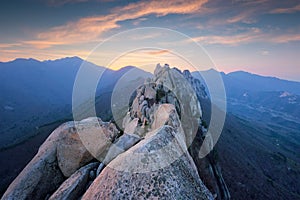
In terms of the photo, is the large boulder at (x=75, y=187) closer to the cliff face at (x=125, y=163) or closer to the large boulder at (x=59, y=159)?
the cliff face at (x=125, y=163)

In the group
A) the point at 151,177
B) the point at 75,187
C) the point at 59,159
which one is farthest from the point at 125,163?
the point at 59,159

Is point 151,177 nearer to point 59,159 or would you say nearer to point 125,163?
point 125,163

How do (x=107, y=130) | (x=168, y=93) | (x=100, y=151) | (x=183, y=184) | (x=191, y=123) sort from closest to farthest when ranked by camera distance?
(x=183, y=184)
(x=100, y=151)
(x=107, y=130)
(x=191, y=123)
(x=168, y=93)

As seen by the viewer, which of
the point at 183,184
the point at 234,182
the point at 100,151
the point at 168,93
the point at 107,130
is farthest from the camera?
the point at 234,182

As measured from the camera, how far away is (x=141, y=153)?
1353 cm

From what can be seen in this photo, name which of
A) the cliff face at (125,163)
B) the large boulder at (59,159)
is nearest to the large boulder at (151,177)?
the cliff face at (125,163)

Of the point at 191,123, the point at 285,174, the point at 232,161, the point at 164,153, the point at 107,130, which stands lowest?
the point at 285,174

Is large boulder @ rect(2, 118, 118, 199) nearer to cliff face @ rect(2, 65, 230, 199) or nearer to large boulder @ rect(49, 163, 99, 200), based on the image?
cliff face @ rect(2, 65, 230, 199)

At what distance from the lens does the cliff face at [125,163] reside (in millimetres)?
12742

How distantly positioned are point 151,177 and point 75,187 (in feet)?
22.8

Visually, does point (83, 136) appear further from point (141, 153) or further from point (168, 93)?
point (168, 93)

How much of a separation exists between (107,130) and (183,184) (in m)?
11.2

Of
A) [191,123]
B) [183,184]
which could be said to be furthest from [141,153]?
[191,123]

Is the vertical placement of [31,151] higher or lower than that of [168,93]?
lower
